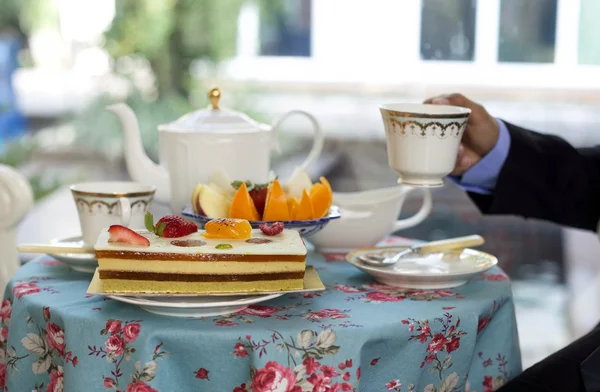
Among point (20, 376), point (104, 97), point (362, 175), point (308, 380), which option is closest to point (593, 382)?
point (308, 380)

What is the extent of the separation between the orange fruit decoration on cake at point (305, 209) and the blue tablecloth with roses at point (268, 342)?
0.11 metres

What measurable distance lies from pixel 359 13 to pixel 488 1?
1.02 meters

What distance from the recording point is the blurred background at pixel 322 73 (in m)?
4.90

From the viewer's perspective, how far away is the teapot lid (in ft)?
4.64

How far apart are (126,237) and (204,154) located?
39 centimetres

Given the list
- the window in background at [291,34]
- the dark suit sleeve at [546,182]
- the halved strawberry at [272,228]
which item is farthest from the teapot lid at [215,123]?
the window in background at [291,34]

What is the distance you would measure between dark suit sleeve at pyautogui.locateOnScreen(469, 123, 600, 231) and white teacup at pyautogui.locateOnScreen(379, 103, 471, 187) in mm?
335

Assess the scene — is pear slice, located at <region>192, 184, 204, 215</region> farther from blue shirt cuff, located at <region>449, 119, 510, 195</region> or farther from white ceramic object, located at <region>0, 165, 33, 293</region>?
white ceramic object, located at <region>0, 165, 33, 293</region>

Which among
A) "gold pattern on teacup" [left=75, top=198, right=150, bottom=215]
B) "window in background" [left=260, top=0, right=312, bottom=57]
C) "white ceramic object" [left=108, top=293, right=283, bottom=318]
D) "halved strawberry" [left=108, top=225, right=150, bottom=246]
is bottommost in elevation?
Result: "white ceramic object" [left=108, top=293, right=283, bottom=318]

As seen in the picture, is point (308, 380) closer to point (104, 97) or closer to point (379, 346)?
point (379, 346)

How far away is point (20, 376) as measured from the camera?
3.73 feet

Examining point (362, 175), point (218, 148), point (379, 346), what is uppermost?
point (218, 148)

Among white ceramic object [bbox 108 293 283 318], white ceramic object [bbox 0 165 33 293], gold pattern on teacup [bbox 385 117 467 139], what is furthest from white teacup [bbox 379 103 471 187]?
white ceramic object [bbox 0 165 33 293]

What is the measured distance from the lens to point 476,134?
1.52 metres
